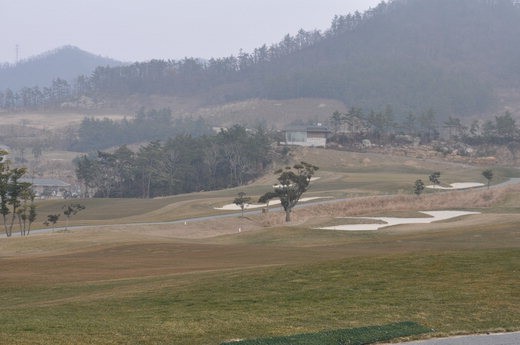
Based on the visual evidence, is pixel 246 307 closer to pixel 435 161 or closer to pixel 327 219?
pixel 327 219

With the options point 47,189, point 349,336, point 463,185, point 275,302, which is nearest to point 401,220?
point 463,185

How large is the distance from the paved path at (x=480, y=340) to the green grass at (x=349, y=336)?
0.73 meters

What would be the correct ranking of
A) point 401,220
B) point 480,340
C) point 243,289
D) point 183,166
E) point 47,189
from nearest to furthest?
point 480,340, point 243,289, point 401,220, point 183,166, point 47,189

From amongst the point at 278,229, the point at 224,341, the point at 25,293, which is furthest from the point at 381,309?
the point at 278,229

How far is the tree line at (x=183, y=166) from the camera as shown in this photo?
174 m

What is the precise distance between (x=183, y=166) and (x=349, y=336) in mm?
158498

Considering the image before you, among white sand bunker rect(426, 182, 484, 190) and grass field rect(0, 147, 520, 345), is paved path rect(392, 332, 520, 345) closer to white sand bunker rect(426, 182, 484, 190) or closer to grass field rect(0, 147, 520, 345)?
grass field rect(0, 147, 520, 345)

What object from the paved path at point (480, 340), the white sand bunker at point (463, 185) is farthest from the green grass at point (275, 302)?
the white sand bunker at point (463, 185)

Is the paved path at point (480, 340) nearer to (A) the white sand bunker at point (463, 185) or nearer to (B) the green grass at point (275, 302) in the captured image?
(B) the green grass at point (275, 302)

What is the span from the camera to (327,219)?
91.6m

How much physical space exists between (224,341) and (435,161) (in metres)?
168

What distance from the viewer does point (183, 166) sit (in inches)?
6905

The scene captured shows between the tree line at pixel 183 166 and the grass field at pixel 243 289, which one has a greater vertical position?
the tree line at pixel 183 166

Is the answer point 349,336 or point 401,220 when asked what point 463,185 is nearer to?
point 401,220
